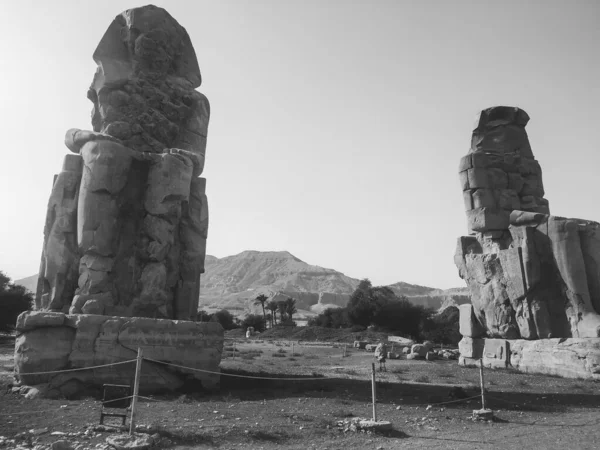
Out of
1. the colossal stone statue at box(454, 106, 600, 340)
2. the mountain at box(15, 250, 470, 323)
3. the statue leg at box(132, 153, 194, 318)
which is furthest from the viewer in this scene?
the mountain at box(15, 250, 470, 323)

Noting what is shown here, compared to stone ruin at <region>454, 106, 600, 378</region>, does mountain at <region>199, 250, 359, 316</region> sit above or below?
above

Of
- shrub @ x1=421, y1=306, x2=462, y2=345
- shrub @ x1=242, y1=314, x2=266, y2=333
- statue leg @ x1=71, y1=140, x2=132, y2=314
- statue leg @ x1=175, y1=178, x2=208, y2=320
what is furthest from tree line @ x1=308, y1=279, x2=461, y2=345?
statue leg @ x1=71, y1=140, x2=132, y2=314

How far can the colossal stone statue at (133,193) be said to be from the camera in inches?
277

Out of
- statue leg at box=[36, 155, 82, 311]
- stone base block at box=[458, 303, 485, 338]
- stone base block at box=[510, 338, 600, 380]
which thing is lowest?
stone base block at box=[510, 338, 600, 380]

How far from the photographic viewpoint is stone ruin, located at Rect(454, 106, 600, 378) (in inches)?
386

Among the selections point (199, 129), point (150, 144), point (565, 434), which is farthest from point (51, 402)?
point (565, 434)

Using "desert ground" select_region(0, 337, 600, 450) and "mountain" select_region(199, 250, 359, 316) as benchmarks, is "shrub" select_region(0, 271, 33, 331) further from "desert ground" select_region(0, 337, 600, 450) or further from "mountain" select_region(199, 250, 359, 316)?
"mountain" select_region(199, 250, 359, 316)

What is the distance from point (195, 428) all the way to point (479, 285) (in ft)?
28.7

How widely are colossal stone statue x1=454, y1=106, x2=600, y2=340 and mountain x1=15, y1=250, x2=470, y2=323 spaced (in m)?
72.2

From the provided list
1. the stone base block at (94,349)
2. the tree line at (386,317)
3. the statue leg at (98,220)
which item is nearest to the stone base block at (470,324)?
the stone base block at (94,349)

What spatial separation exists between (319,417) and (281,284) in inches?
4507

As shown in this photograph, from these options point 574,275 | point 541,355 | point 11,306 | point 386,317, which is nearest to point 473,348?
point 541,355

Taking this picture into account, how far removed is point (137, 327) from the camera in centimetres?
646

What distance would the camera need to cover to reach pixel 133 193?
7.73 m
